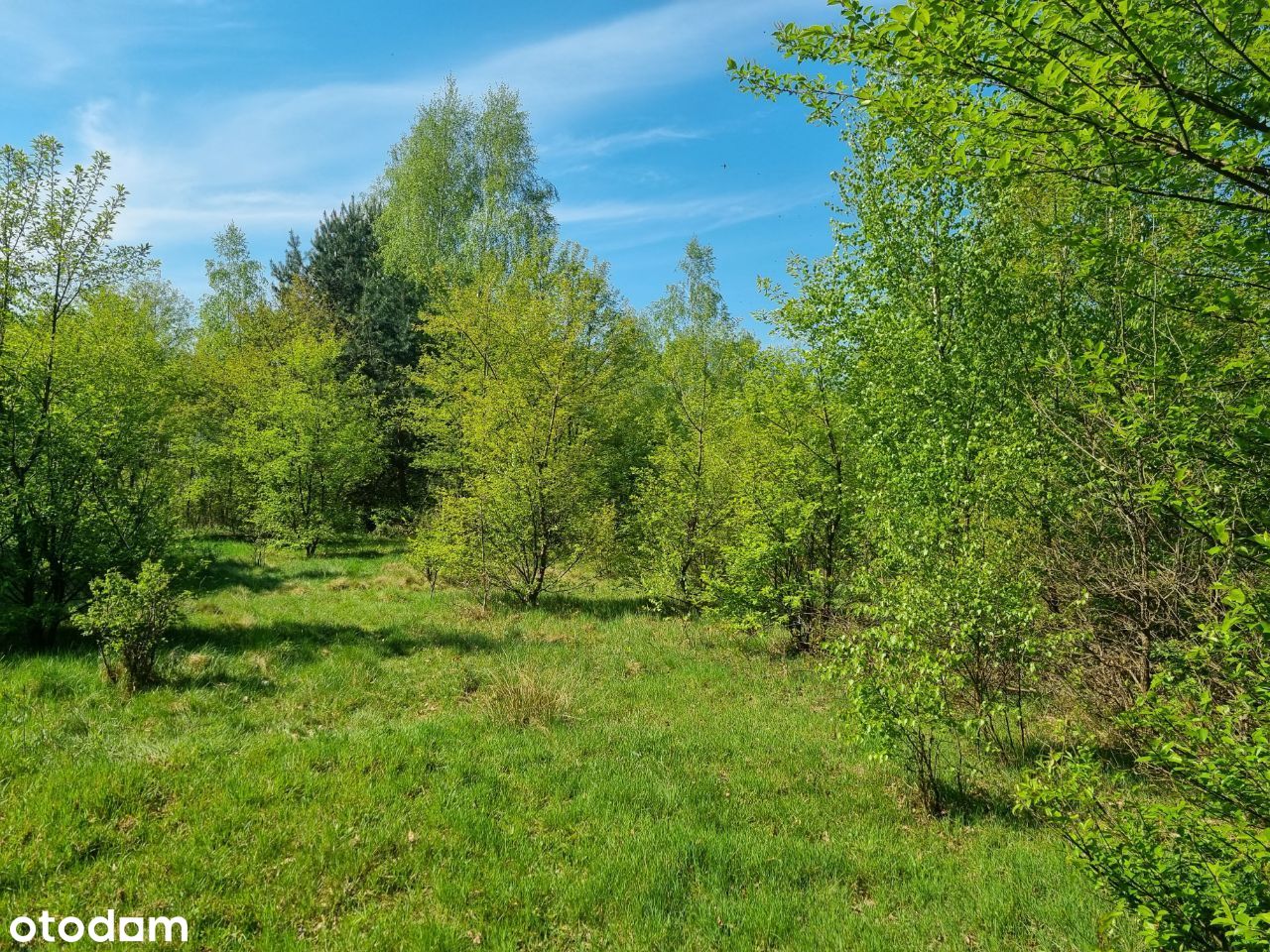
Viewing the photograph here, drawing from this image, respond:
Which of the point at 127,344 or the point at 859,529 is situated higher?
the point at 127,344

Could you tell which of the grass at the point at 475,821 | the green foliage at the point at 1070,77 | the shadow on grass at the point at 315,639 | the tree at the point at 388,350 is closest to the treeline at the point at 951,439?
the green foliage at the point at 1070,77

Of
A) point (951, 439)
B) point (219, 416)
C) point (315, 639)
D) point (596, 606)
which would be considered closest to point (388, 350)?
point (219, 416)

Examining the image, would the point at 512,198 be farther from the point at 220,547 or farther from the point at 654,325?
the point at 220,547

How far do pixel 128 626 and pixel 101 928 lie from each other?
5.16 m

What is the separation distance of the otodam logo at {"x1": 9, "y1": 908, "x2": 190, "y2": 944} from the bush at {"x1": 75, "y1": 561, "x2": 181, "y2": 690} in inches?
183

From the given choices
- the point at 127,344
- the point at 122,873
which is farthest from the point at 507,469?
the point at 122,873

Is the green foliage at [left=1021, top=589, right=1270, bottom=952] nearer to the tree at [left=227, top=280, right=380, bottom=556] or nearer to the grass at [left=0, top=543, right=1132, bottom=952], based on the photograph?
the grass at [left=0, top=543, right=1132, bottom=952]

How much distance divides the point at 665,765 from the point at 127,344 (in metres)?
12.9

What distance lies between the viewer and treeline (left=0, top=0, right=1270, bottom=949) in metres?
3.24

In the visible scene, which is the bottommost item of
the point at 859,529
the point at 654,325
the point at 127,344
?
the point at 859,529

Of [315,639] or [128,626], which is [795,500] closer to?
[315,639]

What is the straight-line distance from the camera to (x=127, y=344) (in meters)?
11.6

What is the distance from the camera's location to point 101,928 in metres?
4.11

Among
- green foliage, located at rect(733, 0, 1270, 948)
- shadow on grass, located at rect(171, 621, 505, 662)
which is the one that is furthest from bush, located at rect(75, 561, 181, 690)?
green foliage, located at rect(733, 0, 1270, 948)
